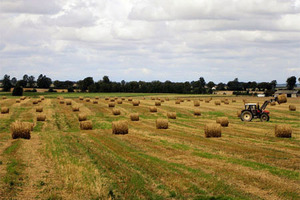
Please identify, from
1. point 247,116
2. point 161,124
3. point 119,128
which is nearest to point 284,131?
point 161,124

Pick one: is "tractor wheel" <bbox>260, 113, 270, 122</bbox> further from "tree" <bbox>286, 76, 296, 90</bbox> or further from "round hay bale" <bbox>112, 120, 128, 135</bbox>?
"tree" <bbox>286, 76, 296, 90</bbox>

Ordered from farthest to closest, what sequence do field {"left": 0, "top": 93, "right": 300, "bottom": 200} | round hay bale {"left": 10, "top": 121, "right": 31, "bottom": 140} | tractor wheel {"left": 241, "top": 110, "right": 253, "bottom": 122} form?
1. tractor wheel {"left": 241, "top": 110, "right": 253, "bottom": 122}
2. round hay bale {"left": 10, "top": 121, "right": 31, "bottom": 140}
3. field {"left": 0, "top": 93, "right": 300, "bottom": 200}

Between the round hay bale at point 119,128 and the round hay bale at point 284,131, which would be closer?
the round hay bale at point 284,131

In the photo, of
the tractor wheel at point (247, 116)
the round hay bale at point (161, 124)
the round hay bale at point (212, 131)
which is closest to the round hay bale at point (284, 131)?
the round hay bale at point (212, 131)

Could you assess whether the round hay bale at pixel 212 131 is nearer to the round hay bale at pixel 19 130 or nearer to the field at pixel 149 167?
the field at pixel 149 167

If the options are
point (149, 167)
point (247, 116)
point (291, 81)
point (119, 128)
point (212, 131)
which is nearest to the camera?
point (149, 167)

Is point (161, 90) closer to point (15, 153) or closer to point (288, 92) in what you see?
point (288, 92)

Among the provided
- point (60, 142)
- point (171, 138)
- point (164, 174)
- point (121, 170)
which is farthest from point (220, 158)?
point (60, 142)

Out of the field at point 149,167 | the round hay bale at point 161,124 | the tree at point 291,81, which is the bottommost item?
the field at point 149,167

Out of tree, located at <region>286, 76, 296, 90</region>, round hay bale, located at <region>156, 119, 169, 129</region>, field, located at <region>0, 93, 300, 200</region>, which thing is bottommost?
field, located at <region>0, 93, 300, 200</region>

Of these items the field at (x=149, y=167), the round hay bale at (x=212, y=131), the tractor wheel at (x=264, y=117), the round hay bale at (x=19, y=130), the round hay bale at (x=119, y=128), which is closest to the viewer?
the field at (x=149, y=167)

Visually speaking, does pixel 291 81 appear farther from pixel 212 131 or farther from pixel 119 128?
pixel 119 128

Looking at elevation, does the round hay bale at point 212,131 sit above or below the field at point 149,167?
above

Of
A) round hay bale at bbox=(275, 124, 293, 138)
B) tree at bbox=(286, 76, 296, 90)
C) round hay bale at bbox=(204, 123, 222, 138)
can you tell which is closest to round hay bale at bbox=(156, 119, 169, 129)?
round hay bale at bbox=(204, 123, 222, 138)
